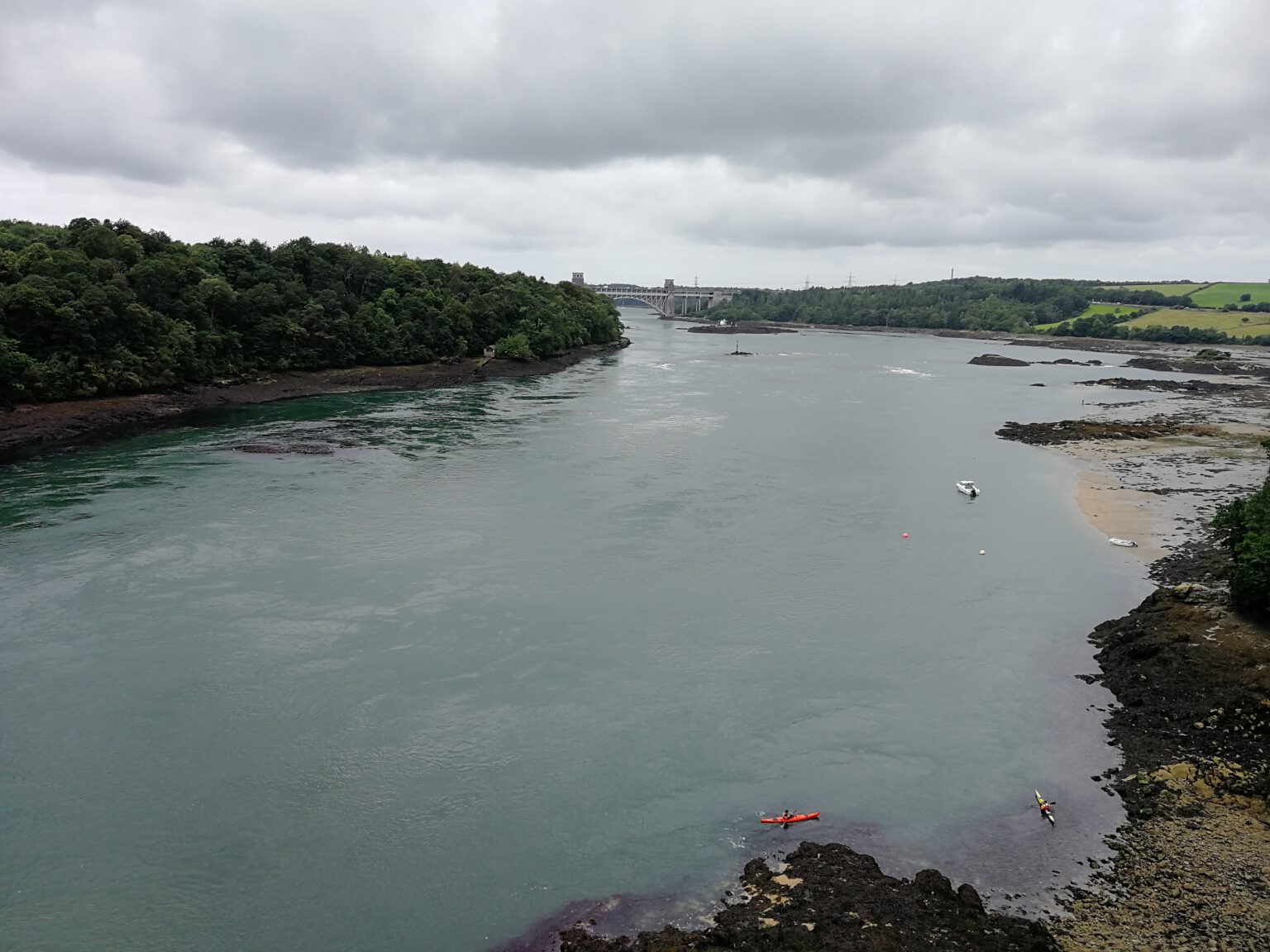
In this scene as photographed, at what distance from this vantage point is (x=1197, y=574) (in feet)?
77.3

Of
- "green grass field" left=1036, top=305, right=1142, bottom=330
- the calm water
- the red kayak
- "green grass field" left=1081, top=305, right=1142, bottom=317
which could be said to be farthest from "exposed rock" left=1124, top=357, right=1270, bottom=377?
the red kayak

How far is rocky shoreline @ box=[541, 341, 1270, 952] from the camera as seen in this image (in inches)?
414

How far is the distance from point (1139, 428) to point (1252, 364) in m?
61.2

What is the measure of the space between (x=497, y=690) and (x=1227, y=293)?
647ft

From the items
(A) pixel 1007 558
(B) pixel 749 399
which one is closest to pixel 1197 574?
(A) pixel 1007 558

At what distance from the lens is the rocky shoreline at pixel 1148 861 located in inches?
414

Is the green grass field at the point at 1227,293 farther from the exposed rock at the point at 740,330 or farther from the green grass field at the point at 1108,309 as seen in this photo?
the exposed rock at the point at 740,330

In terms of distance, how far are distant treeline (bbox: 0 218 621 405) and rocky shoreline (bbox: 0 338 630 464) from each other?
1009 millimetres

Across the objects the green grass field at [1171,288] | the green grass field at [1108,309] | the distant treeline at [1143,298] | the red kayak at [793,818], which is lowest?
the red kayak at [793,818]

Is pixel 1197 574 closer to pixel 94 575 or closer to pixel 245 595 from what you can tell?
pixel 245 595

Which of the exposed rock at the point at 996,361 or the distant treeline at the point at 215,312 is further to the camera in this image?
the exposed rock at the point at 996,361

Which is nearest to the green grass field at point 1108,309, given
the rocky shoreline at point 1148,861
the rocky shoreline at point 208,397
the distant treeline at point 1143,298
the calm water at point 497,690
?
the distant treeline at point 1143,298

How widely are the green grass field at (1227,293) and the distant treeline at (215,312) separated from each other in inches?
5498

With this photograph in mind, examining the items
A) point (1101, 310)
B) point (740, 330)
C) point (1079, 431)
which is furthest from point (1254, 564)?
point (1101, 310)
